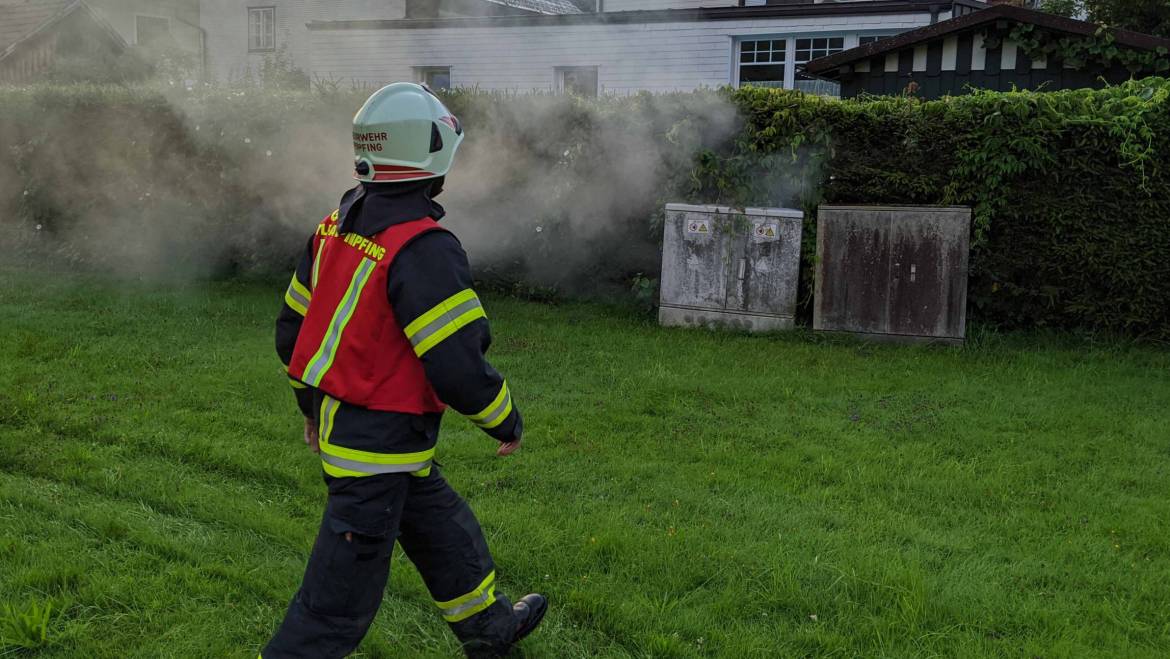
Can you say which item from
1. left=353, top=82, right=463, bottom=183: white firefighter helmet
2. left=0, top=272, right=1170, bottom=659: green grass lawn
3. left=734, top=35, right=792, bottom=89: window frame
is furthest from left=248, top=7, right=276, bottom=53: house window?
left=353, top=82, right=463, bottom=183: white firefighter helmet

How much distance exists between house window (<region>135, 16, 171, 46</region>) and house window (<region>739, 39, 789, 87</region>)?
1000 centimetres

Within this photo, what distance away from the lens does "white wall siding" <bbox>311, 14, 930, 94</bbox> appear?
16.0 meters

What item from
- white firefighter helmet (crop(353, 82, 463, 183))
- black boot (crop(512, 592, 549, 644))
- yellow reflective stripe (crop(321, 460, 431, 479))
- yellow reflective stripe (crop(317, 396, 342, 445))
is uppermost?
white firefighter helmet (crop(353, 82, 463, 183))

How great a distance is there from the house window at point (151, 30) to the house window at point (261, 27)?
2.09m

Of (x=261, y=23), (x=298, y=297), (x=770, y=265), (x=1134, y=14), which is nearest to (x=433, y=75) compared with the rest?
(x=261, y=23)

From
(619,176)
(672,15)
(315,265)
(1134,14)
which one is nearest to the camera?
(315,265)

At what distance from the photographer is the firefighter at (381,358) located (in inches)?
105

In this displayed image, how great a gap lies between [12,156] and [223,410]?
7606mm

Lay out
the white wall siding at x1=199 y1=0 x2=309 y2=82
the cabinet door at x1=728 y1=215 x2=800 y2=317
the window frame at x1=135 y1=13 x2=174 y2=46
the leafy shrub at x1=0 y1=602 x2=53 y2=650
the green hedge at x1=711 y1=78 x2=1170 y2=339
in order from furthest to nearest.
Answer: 1. the white wall siding at x1=199 y1=0 x2=309 y2=82
2. the window frame at x1=135 y1=13 x2=174 y2=46
3. the cabinet door at x1=728 y1=215 x2=800 y2=317
4. the green hedge at x1=711 y1=78 x2=1170 y2=339
5. the leafy shrub at x1=0 y1=602 x2=53 y2=650

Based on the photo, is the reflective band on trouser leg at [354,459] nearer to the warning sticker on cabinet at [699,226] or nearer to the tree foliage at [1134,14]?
the warning sticker on cabinet at [699,226]

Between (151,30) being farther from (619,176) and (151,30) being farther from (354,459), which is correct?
(354,459)

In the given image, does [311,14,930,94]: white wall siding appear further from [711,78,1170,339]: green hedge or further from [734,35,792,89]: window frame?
[711,78,1170,339]: green hedge

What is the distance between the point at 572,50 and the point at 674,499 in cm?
1337

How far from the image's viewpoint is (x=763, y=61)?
16500 millimetres
